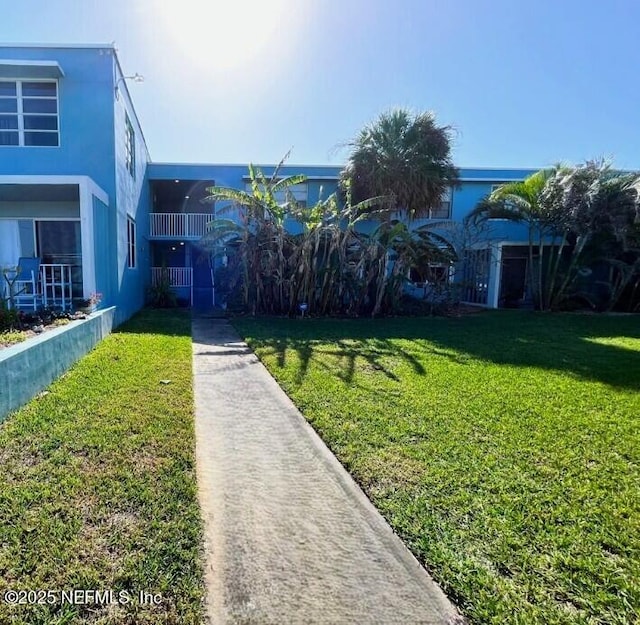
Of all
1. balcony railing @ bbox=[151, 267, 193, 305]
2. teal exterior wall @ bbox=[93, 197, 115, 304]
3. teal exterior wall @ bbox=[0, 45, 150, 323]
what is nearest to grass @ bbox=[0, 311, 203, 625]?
teal exterior wall @ bbox=[93, 197, 115, 304]

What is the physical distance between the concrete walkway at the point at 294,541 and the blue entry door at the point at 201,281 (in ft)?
49.9

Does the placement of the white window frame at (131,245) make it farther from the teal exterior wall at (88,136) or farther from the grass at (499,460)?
the grass at (499,460)

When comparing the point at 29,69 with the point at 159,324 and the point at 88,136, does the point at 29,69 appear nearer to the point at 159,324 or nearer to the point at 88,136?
the point at 88,136

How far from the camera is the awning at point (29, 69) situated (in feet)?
34.6

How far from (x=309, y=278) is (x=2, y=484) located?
11.2m

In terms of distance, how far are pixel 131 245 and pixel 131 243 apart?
0.26 feet

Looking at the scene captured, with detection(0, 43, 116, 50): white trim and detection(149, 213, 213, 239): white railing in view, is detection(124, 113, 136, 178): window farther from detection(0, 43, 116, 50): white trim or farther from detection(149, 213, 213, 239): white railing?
detection(149, 213, 213, 239): white railing

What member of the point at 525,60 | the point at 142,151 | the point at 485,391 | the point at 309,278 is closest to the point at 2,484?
the point at 485,391

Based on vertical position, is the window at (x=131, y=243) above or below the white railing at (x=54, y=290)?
above

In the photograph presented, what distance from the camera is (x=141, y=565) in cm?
230

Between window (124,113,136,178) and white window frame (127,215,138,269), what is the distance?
5.86 feet

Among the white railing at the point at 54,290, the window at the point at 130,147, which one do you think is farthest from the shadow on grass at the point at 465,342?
the window at the point at 130,147

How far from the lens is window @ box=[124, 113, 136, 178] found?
44.2 feet

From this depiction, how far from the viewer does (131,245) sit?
570 inches
